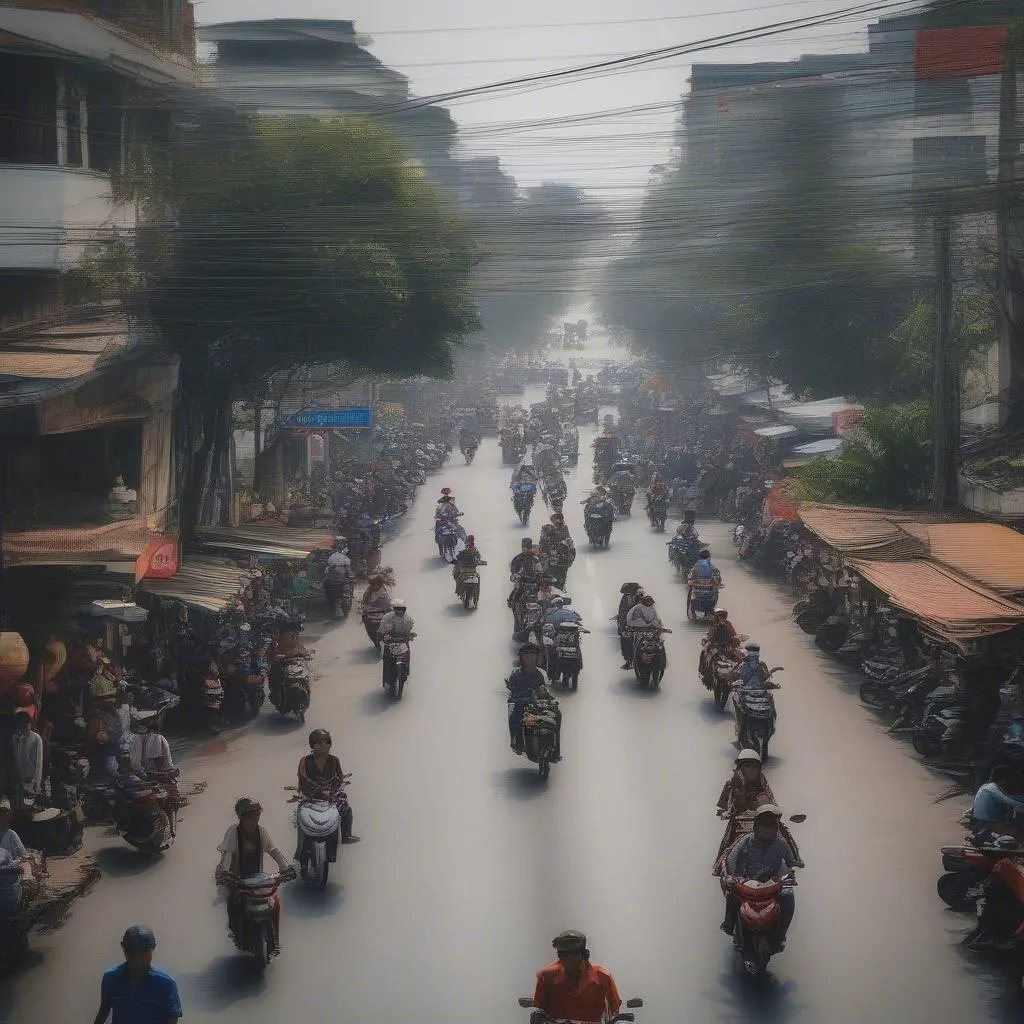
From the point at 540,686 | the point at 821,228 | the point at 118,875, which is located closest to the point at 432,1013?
the point at 118,875

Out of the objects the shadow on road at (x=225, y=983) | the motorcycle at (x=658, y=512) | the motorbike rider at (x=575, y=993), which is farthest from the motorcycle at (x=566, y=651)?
the motorcycle at (x=658, y=512)

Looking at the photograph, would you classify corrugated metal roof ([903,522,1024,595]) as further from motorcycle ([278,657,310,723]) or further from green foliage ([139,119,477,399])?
green foliage ([139,119,477,399])

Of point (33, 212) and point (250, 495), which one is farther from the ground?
point (33, 212)

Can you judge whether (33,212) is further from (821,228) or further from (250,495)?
(821,228)

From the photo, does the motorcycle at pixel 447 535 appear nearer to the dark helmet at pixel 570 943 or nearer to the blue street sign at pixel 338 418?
the blue street sign at pixel 338 418

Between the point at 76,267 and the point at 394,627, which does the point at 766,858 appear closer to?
the point at 394,627
